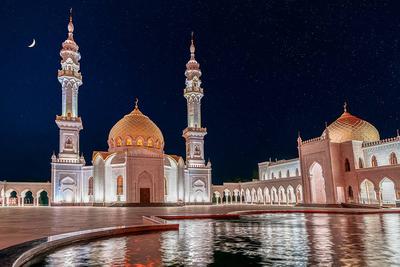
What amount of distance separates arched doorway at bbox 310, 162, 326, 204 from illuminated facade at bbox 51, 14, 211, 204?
1453 cm

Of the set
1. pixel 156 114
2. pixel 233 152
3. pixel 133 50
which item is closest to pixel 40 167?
pixel 156 114

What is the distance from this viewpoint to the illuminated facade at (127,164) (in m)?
37.7

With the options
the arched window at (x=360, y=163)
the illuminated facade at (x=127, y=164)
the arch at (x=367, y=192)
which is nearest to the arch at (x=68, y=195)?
the illuminated facade at (x=127, y=164)

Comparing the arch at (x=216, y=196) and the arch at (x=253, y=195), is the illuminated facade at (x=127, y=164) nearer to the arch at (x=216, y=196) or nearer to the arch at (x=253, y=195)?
the arch at (x=253, y=195)

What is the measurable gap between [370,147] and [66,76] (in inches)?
1328

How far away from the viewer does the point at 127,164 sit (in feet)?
121

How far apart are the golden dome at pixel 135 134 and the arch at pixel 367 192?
22.7 metres

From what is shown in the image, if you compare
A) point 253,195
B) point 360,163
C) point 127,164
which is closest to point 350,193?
point 360,163

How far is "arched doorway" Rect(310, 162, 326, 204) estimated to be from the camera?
35438 millimetres

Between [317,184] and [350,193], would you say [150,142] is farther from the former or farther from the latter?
[350,193]

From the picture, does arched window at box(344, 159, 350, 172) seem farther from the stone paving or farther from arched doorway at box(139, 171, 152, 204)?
arched doorway at box(139, 171, 152, 204)

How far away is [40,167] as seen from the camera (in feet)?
268

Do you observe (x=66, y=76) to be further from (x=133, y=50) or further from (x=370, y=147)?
(x=370, y=147)

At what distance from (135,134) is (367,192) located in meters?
24.9
